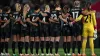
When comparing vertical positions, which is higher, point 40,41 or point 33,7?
point 33,7

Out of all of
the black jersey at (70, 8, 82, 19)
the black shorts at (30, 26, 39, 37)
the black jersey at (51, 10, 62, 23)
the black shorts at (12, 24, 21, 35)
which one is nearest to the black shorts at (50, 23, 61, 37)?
the black jersey at (51, 10, 62, 23)

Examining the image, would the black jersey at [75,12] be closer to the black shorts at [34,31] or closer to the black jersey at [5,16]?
the black shorts at [34,31]

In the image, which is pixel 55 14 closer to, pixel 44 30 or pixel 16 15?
pixel 44 30

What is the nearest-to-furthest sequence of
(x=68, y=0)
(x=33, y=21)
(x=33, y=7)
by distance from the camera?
1. (x=33, y=21)
2. (x=33, y=7)
3. (x=68, y=0)

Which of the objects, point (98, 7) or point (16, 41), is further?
point (98, 7)

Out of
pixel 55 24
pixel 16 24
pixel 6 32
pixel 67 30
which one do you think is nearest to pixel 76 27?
pixel 67 30

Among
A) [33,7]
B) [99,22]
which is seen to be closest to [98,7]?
[99,22]

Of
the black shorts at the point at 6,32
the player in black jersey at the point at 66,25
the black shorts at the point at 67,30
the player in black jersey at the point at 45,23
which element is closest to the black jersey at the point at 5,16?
the black shorts at the point at 6,32

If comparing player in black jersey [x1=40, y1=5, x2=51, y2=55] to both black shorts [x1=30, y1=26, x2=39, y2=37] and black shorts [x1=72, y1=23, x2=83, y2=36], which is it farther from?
black shorts [x1=72, y1=23, x2=83, y2=36]

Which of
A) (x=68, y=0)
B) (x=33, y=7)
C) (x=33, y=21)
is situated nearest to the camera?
(x=33, y=21)

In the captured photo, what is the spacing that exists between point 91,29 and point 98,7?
19.1 ft

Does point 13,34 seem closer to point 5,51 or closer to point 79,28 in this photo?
point 5,51

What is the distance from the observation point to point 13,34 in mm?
17312

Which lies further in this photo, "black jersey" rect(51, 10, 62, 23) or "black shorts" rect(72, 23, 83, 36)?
"black shorts" rect(72, 23, 83, 36)
